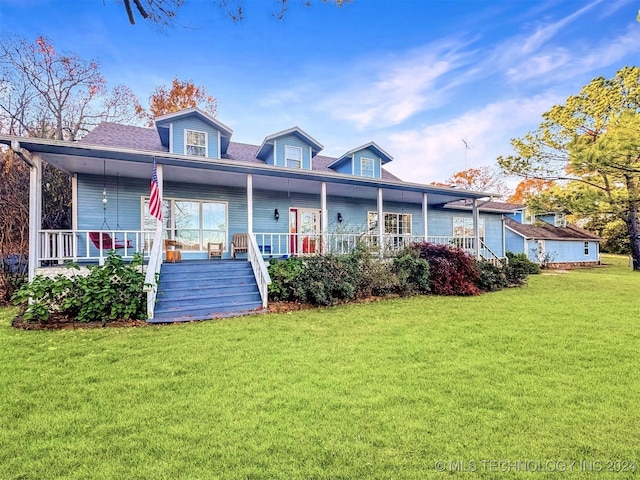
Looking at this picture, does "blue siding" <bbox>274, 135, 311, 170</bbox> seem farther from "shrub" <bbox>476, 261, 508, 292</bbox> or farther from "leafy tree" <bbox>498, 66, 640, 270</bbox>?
"leafy tree" <bbox>498, 66, 640, 270</bbox>

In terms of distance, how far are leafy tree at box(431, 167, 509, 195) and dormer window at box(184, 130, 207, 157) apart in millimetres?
27959

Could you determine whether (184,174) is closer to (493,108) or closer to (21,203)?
(21,203)

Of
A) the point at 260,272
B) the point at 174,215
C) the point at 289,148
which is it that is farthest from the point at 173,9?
the point at 289,148

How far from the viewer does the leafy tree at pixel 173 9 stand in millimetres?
4133

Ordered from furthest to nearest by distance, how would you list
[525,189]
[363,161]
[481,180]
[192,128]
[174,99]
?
[481,180], [525,189], [174,99], [363,161], [192,128]

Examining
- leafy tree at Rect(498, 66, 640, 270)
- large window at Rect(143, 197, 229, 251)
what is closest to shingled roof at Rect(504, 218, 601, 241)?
leafy tree at Rect(498, 66, 640, 270)

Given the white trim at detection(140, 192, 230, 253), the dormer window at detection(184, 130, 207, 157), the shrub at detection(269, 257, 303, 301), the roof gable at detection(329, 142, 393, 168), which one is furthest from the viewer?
the roof gable at detection(329, 142, 393, 168)

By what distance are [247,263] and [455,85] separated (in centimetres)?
1173

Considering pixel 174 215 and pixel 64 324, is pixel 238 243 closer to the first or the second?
pixel 174 215

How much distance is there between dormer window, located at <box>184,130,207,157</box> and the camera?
36.9 ft

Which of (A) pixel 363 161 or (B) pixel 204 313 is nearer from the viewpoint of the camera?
(B) pixel 204 313

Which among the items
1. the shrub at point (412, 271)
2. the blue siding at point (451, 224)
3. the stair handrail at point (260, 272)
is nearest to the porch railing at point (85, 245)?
the stair handrail at point (260, 272)

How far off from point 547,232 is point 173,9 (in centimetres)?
2684

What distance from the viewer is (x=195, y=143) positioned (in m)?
11.4
